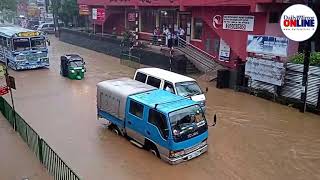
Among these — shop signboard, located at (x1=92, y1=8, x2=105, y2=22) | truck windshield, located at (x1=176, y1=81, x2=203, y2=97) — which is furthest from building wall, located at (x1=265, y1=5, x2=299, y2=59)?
shop signboard, located at (x1=92, y1=8, x2=105, y2=22)

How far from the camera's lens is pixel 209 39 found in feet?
90.9

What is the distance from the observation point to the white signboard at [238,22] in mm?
23297

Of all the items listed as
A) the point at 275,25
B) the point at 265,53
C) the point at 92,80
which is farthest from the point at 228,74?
the point at 92,80

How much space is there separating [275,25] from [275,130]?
9.14 m

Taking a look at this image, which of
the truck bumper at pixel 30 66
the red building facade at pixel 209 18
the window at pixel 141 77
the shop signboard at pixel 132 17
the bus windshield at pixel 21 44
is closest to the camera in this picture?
the window at pixel 141 77

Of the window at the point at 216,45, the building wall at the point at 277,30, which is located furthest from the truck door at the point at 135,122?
the window at the point at 216,45

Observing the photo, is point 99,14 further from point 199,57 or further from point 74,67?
point 199,57

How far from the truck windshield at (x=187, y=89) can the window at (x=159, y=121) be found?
3.49 metres

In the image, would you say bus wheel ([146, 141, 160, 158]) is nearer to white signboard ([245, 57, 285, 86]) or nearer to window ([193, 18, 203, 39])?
white signboard ([245, 57, 285, 86])

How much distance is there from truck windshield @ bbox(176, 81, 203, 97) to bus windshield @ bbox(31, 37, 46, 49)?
623 inches

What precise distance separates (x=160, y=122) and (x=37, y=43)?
62.0 ft

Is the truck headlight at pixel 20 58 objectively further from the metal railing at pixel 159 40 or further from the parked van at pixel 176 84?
the parked van at pixel 176 84

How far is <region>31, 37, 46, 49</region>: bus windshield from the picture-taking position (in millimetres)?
27323

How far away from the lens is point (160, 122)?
457 inches
